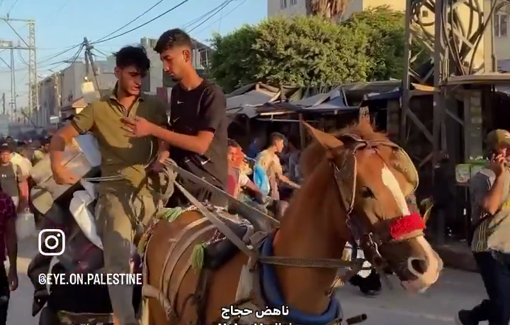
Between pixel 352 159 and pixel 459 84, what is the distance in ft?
27.7

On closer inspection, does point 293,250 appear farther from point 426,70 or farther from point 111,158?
point 426,70

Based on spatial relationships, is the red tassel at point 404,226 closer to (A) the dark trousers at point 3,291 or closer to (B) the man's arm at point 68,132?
(B) the man's arm at point 68,132

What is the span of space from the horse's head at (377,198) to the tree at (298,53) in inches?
794

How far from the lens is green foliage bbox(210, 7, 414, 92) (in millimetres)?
24062

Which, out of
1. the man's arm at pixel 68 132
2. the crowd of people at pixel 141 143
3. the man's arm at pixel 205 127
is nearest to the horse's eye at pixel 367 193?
the crowd of people at pixel 141 143

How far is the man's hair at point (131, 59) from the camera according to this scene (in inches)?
186

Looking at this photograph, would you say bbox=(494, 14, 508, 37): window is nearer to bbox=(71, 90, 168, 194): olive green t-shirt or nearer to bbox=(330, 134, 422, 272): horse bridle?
bbox=(71, 90, 168, 194): olive green t-shirt

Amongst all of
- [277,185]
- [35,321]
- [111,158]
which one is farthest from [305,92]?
[111,158]

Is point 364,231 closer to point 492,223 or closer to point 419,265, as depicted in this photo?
point 419,265

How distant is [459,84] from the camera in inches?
442

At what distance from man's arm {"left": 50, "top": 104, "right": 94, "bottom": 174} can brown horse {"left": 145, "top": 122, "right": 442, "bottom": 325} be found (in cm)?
110

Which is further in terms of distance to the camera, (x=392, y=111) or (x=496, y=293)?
(x=392, y=111)

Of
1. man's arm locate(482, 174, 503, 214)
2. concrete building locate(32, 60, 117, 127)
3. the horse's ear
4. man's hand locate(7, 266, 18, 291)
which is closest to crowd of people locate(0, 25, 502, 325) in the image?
the horse's ear

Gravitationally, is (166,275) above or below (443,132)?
below
